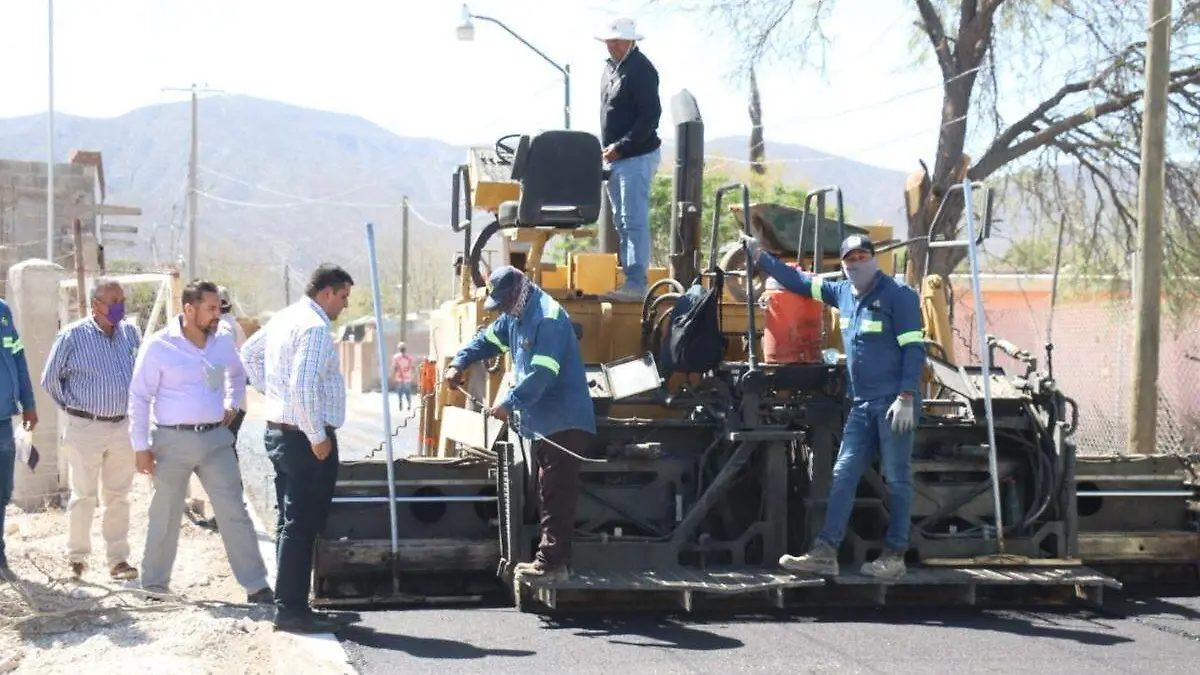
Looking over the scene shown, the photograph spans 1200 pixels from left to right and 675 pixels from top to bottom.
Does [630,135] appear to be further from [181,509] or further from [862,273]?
[181,509]

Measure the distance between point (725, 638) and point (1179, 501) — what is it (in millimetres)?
3140

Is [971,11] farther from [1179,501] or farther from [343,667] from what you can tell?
[343,667]

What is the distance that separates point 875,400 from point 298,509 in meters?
3.01

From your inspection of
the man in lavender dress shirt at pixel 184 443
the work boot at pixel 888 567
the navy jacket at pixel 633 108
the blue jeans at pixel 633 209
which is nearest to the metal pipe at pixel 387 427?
the man in lavender dress shirt at pixel 184 443

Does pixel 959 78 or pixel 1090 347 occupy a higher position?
pixel 959 78

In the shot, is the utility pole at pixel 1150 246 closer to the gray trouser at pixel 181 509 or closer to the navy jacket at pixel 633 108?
the navy jacket at pixel 633 108

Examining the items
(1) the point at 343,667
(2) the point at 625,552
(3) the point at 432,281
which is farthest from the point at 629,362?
(3) the point at 432,281

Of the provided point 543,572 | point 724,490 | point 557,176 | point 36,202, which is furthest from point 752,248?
point 36,202

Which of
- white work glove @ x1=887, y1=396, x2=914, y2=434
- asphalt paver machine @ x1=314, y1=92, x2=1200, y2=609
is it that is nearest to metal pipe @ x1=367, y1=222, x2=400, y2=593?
asphalt paver machine @ x1=314, y1=92, x2=1200, y2=609

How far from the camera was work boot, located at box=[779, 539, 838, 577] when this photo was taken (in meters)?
7.55

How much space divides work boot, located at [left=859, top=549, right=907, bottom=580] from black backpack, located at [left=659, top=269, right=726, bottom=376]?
1.35 meters

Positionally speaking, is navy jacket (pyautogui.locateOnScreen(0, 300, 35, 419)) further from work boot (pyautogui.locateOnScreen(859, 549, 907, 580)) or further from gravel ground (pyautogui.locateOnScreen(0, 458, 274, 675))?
work boot (pyautogui.locateOnScreen(859, 549, 907, 580))

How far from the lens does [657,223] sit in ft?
88.7

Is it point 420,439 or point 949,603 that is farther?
point 420,439
